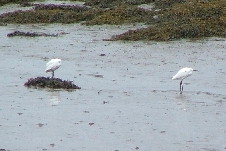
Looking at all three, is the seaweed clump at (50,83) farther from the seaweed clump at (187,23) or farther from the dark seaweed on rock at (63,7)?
the dark seaweed on rock at (63,7)

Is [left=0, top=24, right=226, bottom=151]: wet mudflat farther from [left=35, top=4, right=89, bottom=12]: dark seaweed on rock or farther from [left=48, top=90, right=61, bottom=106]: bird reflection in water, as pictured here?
[left=35, top=4, right=89, bottom=12]: dark seaweed on rock

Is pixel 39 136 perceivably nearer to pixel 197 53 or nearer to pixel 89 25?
pixel 197 53

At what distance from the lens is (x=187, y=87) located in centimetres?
2006

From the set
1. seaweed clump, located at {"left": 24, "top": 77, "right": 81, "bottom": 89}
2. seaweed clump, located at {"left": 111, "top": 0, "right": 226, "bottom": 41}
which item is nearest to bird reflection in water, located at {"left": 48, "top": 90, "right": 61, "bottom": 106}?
seaweed clump, located at {"left": 24, "top": 77, "right": 81, "bottom": 89}

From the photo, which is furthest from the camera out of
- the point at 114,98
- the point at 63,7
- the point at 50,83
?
the point at 63,7

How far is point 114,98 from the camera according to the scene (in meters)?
18.5

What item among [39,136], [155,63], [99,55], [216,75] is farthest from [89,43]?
[39,136]

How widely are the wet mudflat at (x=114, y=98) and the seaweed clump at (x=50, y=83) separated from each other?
0.28m

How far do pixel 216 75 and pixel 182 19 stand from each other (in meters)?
10.3

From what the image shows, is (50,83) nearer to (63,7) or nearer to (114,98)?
(114,98)

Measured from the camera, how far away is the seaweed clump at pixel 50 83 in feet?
64.4

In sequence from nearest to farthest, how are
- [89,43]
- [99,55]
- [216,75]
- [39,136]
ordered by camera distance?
[39,136], [216,75], [99,55], [89,43]

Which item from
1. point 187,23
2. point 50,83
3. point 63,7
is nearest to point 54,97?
point 50,83

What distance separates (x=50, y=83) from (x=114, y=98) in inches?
80.1
